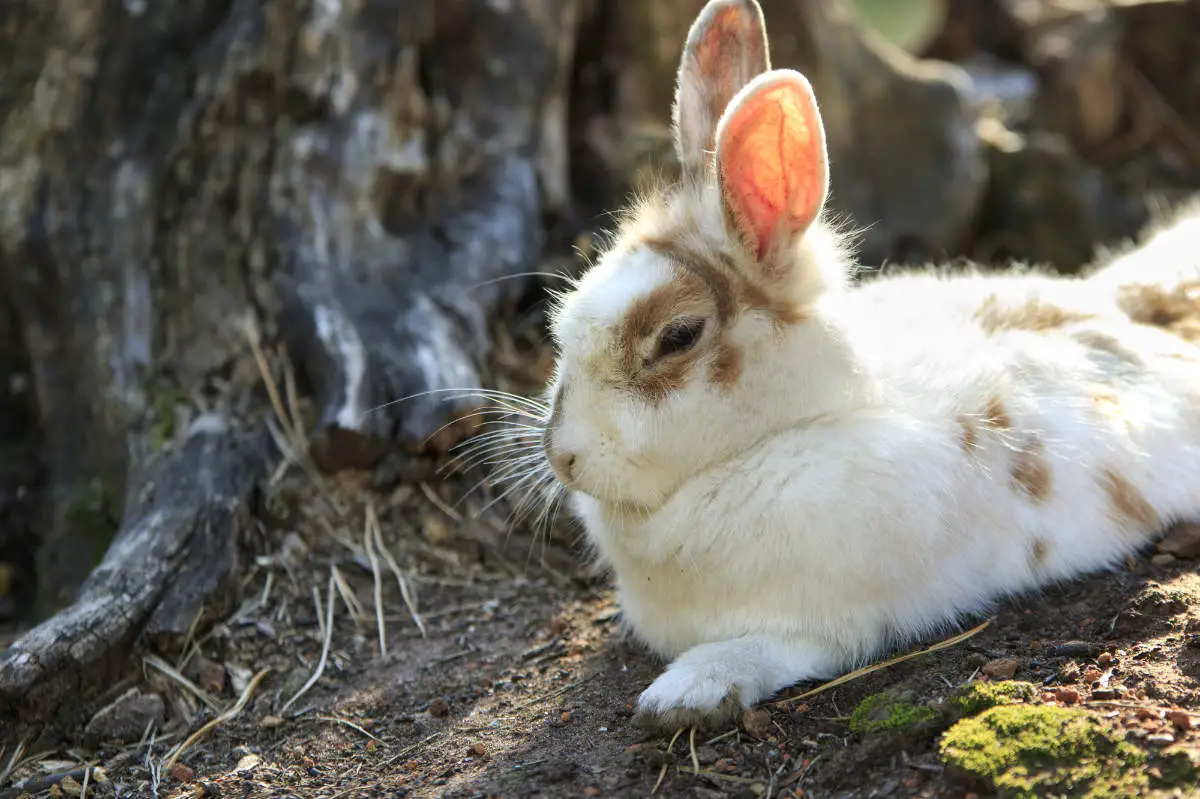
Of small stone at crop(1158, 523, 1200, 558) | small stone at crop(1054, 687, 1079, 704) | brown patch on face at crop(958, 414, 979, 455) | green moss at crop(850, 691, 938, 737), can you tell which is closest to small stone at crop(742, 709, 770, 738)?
green moss at crop(850, 691, 938, 737)

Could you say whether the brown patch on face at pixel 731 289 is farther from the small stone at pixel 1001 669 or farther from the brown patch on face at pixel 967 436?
the small stone at pixel 1001 669

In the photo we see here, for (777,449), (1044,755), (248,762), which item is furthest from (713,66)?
(248,762)

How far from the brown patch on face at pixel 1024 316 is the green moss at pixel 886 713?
140 cm

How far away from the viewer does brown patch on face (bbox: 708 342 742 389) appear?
3273 millimetres

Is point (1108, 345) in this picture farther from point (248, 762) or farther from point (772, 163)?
point (248, 762)

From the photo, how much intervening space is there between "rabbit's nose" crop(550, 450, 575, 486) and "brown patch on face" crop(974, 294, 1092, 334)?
1500 millimetres

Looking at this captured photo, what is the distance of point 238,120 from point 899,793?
11.8 ft

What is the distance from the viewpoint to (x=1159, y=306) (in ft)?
14.0

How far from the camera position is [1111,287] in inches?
170

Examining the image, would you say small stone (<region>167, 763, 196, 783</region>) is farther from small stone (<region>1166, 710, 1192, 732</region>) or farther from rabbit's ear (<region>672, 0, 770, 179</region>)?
small stone (<region>1166, 710, 1192, 732</region>)

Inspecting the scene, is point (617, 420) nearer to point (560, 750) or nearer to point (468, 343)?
point (560, 750)

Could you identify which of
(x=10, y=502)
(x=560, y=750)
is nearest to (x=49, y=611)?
(x=10, y=502)

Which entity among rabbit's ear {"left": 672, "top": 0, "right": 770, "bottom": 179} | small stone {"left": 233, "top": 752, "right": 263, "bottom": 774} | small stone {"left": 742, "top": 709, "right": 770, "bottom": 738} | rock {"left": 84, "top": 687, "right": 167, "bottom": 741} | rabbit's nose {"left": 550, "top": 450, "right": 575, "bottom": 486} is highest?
rabbit's ear {"left": 672, "top": 0, "right": 770, "bottom": 179}

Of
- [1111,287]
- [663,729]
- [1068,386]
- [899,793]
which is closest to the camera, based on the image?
[899,793]
